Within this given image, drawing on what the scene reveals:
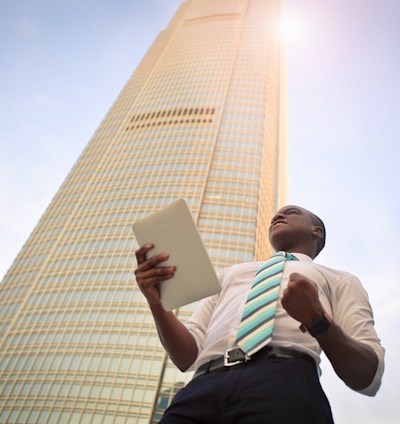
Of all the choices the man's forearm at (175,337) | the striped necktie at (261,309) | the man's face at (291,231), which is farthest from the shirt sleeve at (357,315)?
the man's forearm at (175,337)

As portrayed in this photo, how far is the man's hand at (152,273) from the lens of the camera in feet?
6.89

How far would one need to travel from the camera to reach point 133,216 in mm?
54656

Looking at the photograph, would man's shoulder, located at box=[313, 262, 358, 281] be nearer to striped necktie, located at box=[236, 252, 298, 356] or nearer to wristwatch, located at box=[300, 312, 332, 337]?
striped necktie, located at box=[236, 252, 298, 356]

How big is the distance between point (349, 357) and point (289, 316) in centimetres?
44

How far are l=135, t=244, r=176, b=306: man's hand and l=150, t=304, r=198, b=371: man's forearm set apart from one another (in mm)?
84

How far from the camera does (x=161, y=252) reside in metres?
2.15

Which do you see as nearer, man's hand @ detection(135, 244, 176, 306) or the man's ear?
man's hand @ detection(135, 244, 176, 306)

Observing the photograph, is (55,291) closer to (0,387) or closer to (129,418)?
(0,387)

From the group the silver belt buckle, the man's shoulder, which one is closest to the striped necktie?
the silver belt buckle

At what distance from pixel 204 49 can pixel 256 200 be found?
39710 millimetres

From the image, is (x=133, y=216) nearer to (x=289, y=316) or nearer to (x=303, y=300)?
(x=289, y=316)

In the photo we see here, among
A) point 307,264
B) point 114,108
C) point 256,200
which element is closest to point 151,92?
point 114,108

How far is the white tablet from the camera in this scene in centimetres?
211

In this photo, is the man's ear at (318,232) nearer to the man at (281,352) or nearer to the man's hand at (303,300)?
the man at (281,352)
